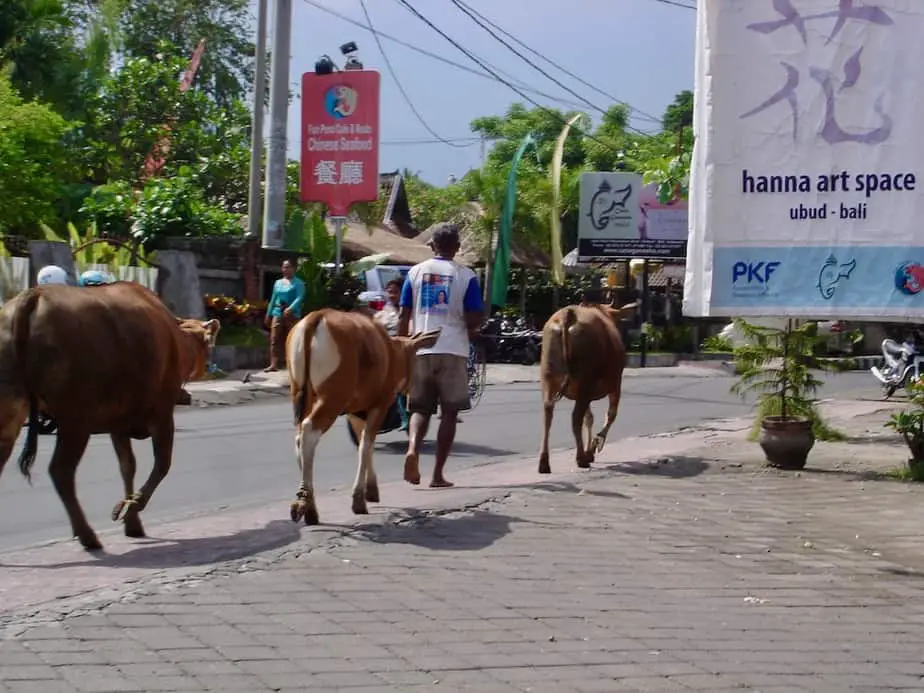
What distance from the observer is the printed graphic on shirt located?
32.1ft

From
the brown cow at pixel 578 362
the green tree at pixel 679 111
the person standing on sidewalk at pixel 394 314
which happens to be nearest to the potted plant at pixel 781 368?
the brown cow at pixel 578 362

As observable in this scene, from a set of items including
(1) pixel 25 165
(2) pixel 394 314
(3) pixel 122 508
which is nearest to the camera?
(3) pixel 122 508

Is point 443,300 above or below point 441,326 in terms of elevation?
above

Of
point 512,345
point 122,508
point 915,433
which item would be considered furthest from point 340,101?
point 122,508

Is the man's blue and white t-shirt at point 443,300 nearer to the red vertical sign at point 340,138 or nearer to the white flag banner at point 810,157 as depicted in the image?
the white flag banner at point 810,157

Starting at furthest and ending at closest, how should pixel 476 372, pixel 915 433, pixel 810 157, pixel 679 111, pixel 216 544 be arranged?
pixel 679 111
pixel 476 372
pixel 915 433
pixel 810 157
pixel 216 544

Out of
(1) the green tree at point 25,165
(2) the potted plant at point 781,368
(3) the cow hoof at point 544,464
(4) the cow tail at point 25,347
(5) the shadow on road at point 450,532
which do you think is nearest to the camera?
(4) the cow tail at point 25,347

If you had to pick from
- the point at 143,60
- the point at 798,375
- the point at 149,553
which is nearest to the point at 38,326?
the point at 149,553

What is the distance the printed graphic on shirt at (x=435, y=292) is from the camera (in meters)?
9.80

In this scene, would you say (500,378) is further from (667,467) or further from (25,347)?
(25,347)

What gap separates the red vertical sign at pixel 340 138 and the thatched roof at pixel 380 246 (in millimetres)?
7850

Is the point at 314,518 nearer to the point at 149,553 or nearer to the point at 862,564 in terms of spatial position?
the point at 149,553

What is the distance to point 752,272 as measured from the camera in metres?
9.34

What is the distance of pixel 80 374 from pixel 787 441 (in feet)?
21.8
